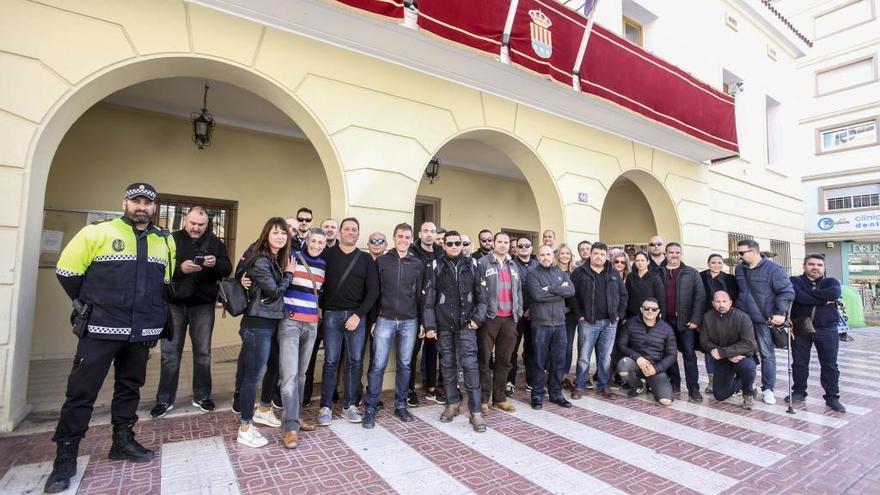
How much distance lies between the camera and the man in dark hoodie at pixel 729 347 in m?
4.71

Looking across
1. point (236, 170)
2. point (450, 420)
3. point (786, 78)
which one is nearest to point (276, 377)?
point (450, 420)

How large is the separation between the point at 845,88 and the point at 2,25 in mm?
28929

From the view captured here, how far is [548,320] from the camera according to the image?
456cm

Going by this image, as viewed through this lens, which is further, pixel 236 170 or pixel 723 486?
pixel 236 170

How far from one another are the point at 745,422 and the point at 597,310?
1.80 m

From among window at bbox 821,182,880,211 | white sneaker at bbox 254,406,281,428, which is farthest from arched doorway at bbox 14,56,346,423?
window at bbox 821,182,880,211

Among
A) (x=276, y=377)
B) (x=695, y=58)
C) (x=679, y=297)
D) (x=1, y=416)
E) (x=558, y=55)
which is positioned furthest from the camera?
(x=695, y=58)

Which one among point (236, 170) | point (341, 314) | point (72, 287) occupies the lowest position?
point (341, 314)

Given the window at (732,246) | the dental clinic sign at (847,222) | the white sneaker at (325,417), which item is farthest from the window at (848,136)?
the white sneaker at (325,417)

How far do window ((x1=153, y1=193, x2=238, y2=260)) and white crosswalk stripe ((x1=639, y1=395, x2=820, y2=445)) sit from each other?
695 centimetres

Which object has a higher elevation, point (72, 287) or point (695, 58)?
point (695, 58)

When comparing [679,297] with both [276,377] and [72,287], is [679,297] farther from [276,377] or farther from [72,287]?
[72,287]

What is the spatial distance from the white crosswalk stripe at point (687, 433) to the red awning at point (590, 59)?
14.3 ft

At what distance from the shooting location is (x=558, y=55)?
5.86 m
